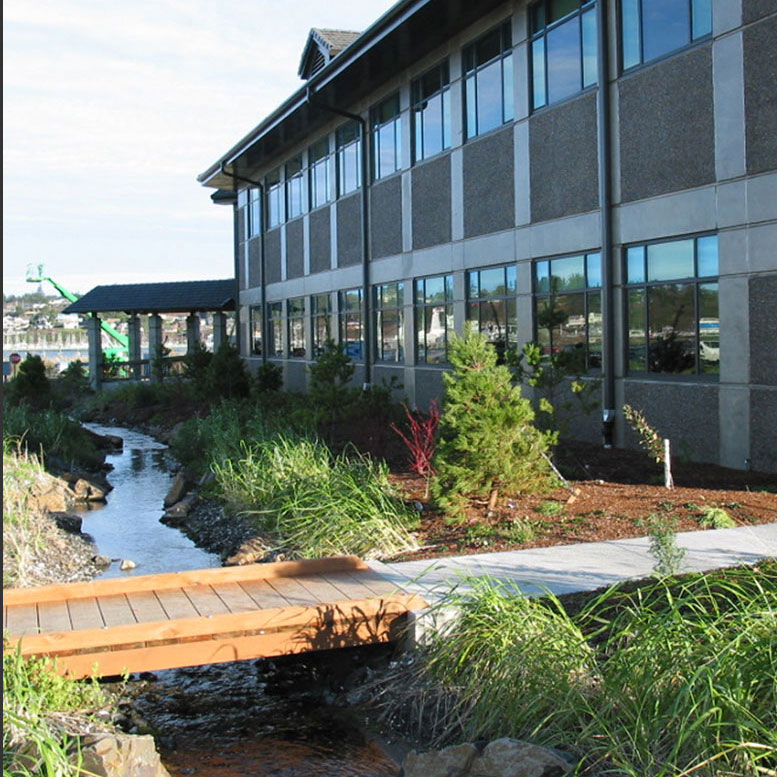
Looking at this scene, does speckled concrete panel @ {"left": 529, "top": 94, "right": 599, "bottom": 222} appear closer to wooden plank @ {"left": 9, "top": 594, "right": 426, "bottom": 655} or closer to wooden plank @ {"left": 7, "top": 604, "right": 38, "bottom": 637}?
wooden plank @ {"left": 9, "top": 594, "right": 426, "bottom": 655}

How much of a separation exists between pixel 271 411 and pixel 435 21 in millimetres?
8417

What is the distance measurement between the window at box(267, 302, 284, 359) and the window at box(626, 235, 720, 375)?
1957 cm

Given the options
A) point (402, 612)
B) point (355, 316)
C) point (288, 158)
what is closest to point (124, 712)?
point (402, 612)

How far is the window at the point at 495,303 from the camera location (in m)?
18.4

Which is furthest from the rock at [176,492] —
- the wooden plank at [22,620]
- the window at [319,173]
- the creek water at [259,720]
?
the window at [319,173]

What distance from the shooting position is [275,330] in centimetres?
3431

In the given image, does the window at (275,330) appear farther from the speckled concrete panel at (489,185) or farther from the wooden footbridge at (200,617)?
the wooden footbridge at (200,617)

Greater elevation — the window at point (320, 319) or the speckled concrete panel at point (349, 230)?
the speckled concrete panel at point (349, 230)

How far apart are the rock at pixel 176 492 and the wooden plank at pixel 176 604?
25.4 ft

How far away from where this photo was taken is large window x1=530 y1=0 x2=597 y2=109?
1583 centimetres

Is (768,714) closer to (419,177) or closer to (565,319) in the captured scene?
(565,319)

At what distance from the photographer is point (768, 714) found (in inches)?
174

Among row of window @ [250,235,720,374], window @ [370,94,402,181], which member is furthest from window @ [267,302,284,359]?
window @ [370,94,402,181]

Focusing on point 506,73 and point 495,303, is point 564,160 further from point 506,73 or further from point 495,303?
point 495,303
